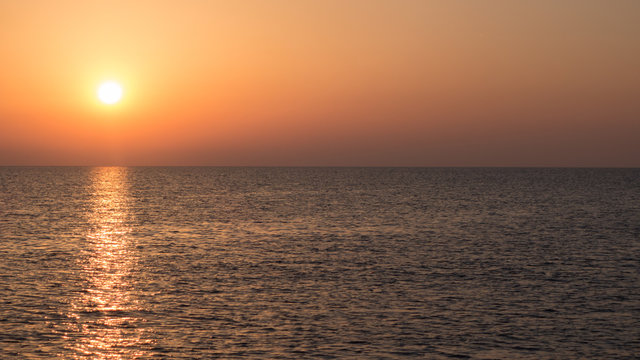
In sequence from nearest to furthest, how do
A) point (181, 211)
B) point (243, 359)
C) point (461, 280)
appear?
point (243, 359) → point (461, 280) → point (181, 211)

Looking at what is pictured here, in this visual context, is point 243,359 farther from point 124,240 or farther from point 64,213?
point 64,213

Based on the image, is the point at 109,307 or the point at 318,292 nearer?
the point at 109,307

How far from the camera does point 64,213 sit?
11050cm

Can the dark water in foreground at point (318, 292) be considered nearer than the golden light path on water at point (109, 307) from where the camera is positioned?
No

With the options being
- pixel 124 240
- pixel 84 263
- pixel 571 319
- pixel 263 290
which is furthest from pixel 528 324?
pixel 124 240

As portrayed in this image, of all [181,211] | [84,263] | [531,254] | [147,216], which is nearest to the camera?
[84,263]

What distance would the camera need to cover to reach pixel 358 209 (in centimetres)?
12444

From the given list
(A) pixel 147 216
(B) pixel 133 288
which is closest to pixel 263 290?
(B) pixel 133 288

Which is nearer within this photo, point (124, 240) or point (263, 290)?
point (263, 290)

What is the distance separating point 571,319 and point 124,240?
5106cm

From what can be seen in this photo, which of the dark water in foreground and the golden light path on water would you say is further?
the dark water in foreground

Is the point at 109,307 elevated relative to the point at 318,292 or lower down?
elevated

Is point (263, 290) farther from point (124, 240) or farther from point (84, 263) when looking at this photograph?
point (124, 240)

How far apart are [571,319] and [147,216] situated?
81245 mm
